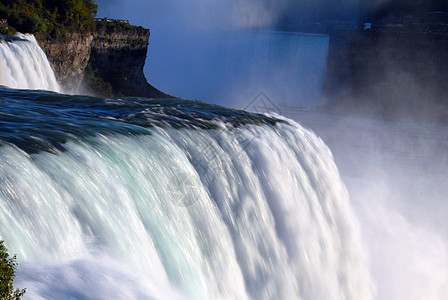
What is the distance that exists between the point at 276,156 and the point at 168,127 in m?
2.25

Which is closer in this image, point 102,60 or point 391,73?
point 102,60

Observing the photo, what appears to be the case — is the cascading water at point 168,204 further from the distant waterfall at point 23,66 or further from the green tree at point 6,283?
the distant waterfall at point 23,66

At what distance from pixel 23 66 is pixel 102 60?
1510cm

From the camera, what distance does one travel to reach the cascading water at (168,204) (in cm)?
579

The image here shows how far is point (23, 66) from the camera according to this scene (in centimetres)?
1955

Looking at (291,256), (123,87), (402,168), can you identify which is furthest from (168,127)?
(123,87)

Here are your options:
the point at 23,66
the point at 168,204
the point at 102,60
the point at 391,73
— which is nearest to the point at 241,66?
the point at 391,73

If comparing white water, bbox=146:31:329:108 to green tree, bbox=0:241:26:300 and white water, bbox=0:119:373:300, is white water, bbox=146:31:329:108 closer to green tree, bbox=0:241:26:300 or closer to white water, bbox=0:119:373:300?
white water, bbox=0:119:373:300

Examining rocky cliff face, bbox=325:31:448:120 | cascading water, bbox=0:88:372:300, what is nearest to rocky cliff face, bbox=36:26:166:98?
cascading water, bbox=0:88:372:300

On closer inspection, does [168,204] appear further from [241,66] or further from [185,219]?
[241,66]

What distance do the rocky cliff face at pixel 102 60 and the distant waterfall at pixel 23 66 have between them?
246 inches

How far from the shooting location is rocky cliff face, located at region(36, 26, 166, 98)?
2888 centimetres

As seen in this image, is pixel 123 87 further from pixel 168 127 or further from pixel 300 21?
pixel 300 21

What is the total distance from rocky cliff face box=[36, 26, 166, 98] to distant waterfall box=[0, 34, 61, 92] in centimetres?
624
